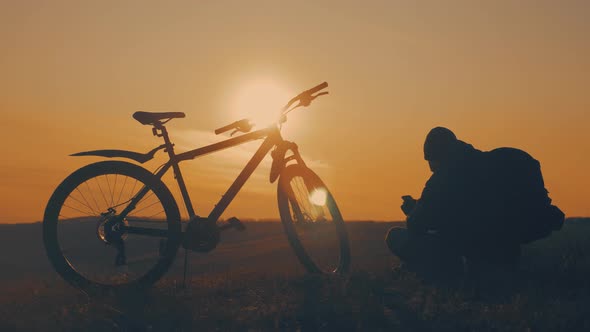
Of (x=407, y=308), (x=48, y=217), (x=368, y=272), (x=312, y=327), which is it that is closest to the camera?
(x=312, y=327)

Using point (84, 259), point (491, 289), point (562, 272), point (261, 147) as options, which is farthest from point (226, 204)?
point (562, 272)

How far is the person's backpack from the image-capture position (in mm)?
6352

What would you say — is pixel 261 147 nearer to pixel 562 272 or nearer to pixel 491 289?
pixel 491 289

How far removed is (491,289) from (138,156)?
13.5ft

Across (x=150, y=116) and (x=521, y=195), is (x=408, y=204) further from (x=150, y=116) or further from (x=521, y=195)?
(x=150, y=116)

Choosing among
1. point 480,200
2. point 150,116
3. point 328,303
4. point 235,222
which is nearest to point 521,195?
point 480,200

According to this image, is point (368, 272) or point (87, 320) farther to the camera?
point (368, 272)

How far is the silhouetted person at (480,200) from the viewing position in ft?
20.7

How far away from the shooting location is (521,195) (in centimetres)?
644

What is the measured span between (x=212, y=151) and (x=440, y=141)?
8.42 ft

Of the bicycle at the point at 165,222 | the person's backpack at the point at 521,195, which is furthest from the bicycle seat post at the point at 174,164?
the person's backpack at the point at 521,195

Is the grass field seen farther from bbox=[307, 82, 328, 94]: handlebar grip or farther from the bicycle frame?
bbox=[307, 82, 328, 94]: handlebar grip

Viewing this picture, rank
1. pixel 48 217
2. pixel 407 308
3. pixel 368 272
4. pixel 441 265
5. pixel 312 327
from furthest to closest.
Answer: pixel 368 272 → pixel 441 265 → pixel 48 217 → pixel 407 308 → pixel 312 327

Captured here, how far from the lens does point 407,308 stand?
595 centimetres
